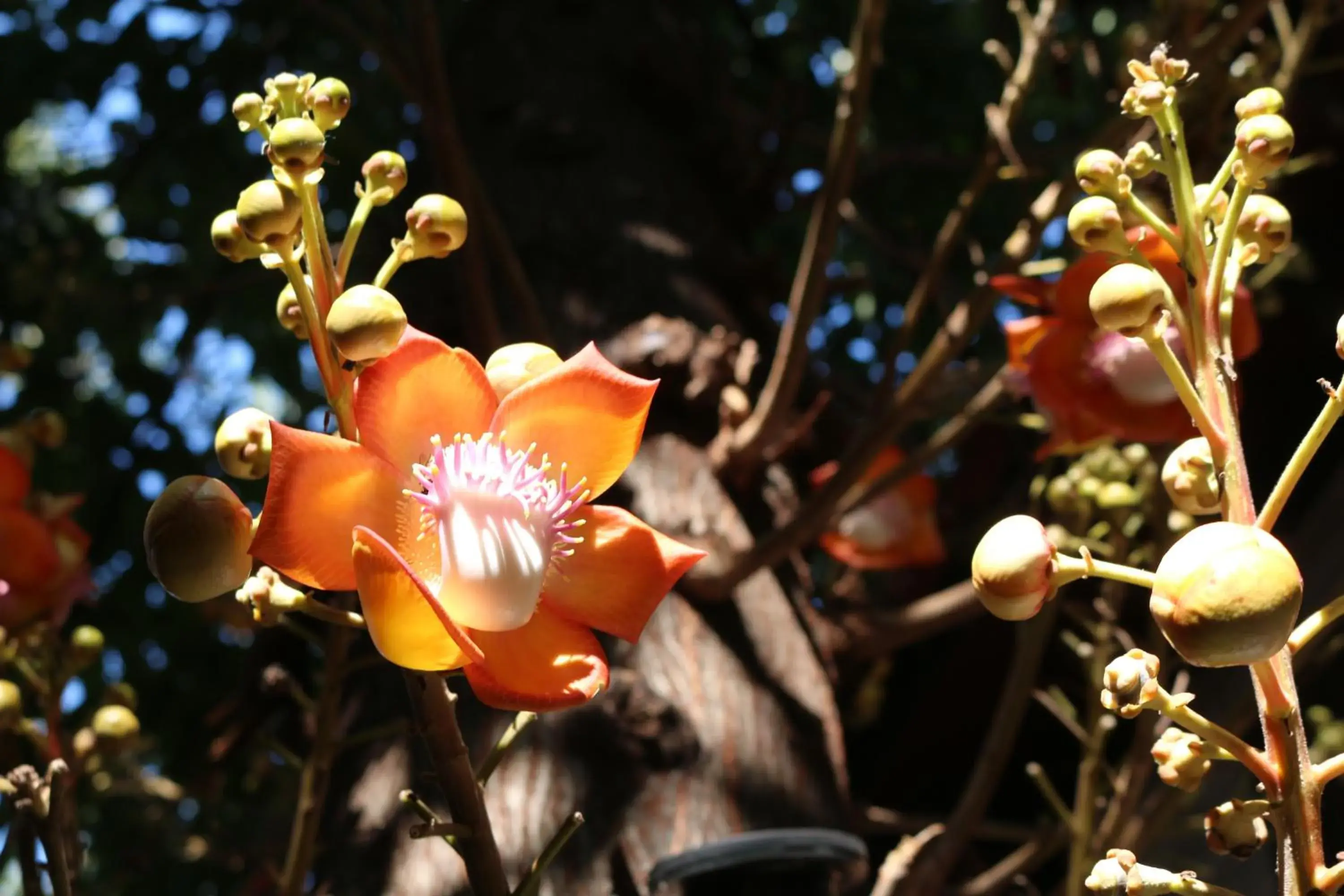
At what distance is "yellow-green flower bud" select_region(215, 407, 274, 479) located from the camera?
67cm

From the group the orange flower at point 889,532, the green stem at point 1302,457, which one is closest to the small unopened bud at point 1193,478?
the green stem at point 1302,457

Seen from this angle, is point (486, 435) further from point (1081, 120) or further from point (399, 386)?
point (1081, 120)

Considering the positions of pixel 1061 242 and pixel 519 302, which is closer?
pixel 519 302

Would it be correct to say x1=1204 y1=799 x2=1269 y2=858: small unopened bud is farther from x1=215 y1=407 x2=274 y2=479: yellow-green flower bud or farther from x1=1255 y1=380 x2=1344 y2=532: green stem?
x1=215 y1=407 x2=274 y2=479: yellow-green flower bud

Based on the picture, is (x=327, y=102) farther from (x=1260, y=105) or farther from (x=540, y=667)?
(x=1260, y=105)

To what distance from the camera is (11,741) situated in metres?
0.88

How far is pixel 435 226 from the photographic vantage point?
2.22ft

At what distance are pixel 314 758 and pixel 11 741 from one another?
8.3 inches

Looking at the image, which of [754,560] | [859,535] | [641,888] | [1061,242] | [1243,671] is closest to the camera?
[641,888]

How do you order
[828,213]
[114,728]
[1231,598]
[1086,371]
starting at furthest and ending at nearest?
[828,213], [1086,371], [114,728], [1231,598]

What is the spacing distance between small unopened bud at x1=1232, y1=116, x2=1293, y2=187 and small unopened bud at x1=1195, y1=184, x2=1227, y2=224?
0.08ft

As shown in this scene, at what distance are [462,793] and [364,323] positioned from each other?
215 mm

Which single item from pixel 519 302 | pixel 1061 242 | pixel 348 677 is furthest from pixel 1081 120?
pixel 348 677

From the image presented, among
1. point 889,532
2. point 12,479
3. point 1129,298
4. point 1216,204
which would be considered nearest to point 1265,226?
point 1216,204
